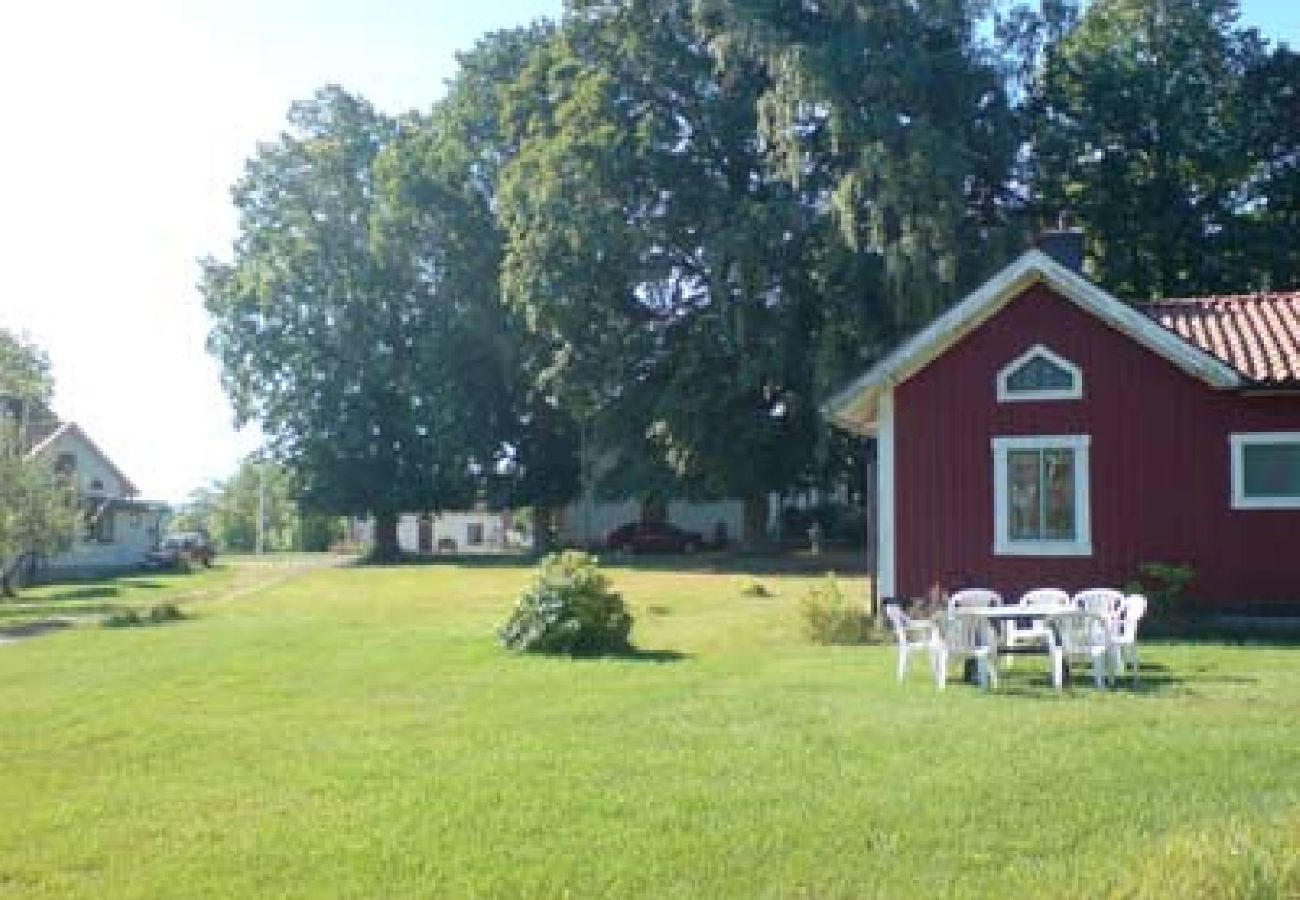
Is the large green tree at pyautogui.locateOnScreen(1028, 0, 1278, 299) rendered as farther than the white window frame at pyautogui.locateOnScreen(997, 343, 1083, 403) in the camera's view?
Yes

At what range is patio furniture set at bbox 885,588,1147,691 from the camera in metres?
13.9

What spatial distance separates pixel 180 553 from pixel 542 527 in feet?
46.3

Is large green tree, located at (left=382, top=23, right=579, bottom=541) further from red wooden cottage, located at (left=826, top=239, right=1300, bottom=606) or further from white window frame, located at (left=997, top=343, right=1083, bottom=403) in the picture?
white window frame, located at (left=997, top=343, right=1083, bottom=403)

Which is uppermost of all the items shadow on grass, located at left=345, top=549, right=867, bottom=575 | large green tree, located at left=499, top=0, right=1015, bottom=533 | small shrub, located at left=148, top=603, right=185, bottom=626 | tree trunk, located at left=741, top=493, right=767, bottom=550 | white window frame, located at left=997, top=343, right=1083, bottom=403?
large green tree, located at left=499, top=0, right=1015, bottom=533

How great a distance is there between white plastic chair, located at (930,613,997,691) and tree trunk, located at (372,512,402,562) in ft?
147

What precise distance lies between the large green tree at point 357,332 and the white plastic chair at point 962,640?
40.4 m

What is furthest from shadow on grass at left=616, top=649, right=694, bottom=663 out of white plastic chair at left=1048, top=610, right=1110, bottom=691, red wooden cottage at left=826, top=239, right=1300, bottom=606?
white plastic chair at left=1048, top=610, right=1110, bottom=691

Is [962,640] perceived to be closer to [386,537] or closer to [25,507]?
[25,507]

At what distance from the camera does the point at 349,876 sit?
706 cm

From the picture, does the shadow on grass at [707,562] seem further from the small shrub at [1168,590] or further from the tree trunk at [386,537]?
the small shrub at [1168,590]

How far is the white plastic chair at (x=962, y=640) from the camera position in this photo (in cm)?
1398

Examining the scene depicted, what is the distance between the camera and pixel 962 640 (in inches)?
557

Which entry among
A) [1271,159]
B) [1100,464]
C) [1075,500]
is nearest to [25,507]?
[1075,500]

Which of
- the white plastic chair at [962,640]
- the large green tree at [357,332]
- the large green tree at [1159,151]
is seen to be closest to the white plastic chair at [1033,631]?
the white plastic chair at [962,640]
